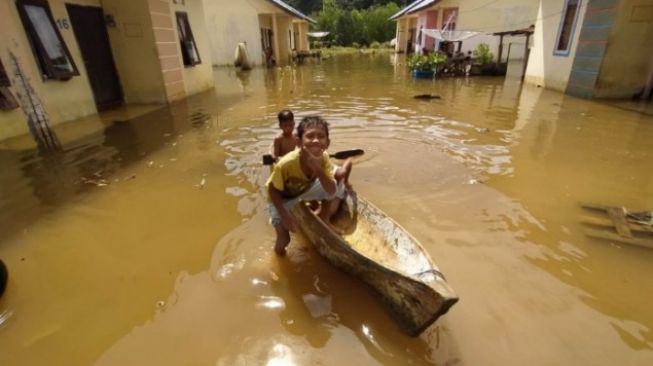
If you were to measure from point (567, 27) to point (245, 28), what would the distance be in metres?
16.8

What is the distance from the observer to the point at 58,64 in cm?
753

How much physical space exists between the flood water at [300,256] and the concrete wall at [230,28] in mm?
16585

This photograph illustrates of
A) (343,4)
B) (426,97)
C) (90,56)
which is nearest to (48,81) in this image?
(90,56)

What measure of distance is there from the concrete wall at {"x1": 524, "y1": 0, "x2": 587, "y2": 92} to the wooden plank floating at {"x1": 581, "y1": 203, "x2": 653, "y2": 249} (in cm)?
877

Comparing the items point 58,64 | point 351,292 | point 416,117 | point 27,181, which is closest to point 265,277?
point 351,292

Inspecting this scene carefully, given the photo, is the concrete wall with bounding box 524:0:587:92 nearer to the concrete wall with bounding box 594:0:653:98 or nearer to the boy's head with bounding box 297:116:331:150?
the concrete wall with bounding box 594:0:653:98

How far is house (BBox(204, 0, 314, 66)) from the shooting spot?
20844 mm

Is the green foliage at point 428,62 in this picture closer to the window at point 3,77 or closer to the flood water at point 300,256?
the flood water at point 300,256

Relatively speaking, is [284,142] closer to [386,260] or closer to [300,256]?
[300,256]

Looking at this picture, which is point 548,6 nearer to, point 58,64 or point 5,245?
point 58,64

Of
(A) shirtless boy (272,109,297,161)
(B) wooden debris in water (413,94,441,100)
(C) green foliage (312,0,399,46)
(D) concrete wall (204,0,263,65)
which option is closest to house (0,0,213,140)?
(A) shirtless boy (272,109,297,161)

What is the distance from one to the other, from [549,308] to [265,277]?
218cm

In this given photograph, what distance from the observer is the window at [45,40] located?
22.6 ft

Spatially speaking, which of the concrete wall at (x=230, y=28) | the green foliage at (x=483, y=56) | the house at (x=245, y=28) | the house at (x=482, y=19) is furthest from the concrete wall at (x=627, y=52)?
the concrete wall at (x=230, y=28)
